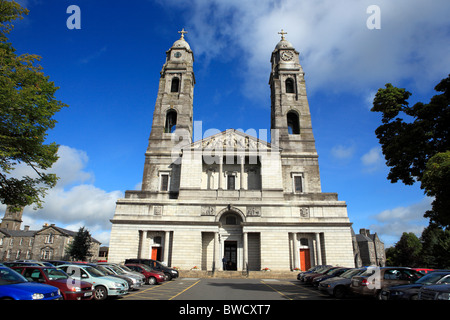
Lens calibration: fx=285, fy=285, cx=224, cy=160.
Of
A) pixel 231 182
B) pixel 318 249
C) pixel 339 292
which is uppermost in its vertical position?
pixel 231 182

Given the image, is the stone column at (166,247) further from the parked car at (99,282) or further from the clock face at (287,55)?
the clock face at (287,55)

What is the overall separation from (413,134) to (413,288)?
9917 millimetres

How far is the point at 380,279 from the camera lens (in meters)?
12.9

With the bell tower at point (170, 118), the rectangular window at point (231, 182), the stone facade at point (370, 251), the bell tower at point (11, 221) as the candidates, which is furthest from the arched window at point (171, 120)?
the bell tower at point (11, 221)

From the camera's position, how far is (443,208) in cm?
1377

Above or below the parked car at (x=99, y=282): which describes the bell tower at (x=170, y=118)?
above

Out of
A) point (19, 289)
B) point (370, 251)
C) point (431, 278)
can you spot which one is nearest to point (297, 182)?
point (431, 278)

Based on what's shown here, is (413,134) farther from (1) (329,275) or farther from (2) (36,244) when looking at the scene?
(2) (36,244)

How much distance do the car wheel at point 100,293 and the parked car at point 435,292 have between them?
1220 centimetres

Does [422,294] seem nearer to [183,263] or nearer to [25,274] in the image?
[25,274]

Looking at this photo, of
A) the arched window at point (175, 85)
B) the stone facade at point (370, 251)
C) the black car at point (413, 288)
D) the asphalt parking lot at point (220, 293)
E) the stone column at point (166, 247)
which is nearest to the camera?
the black car at point (413, 288)

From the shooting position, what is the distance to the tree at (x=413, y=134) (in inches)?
655

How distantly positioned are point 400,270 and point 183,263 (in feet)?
76.7
